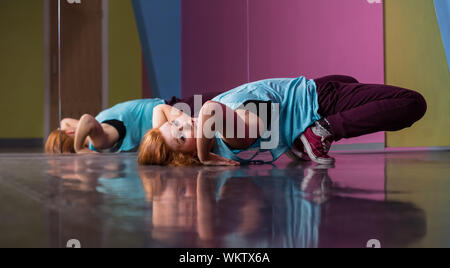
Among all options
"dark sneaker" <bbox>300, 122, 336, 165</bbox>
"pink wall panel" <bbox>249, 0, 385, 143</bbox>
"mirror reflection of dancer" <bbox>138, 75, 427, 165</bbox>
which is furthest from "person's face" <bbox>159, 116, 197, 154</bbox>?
"pink wall panel" <bbox>249, 0, 385, 143</bbox>

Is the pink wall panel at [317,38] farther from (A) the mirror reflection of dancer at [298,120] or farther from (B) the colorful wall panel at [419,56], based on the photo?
(A) the mirror reflection of dancer at [298,120]

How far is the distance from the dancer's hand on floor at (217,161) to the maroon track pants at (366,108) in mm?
428

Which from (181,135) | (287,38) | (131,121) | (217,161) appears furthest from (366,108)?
(287,38)

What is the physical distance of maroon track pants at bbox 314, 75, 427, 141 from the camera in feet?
5.65

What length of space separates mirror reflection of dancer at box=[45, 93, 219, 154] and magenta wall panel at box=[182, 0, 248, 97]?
545 millimetres

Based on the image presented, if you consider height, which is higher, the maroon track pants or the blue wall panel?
the blue wall panel

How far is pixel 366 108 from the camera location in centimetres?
173

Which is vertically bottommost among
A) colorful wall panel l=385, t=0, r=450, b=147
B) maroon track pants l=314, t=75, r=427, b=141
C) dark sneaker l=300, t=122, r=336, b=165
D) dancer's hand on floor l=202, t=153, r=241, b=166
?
dancer's hand on floor l=202, t=153, r=241, b=166

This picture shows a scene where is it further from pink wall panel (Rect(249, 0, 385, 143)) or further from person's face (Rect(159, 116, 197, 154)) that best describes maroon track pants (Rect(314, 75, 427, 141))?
pink wall panel (Rect(249, 0, 385, 143))

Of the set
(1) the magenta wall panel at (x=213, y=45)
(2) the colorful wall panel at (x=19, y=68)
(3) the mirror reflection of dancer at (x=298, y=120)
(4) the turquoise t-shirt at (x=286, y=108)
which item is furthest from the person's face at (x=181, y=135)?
(2) the colorful wall panel at (x=19, y=68)

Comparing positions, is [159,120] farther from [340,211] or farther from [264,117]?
[340,211]

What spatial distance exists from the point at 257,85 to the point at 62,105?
1.71 metres

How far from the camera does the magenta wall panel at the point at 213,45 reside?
3.24 metres
